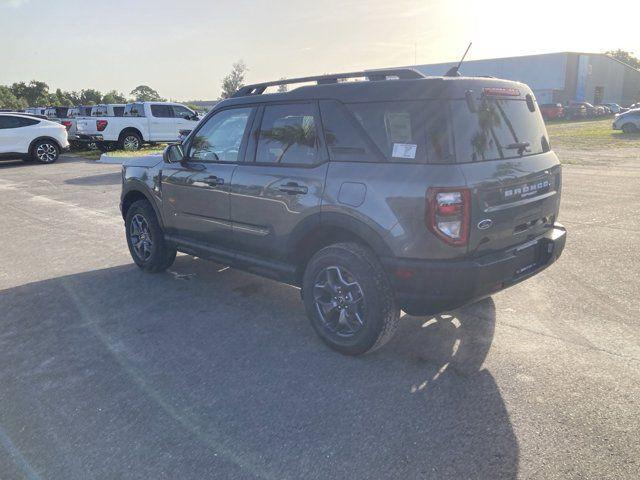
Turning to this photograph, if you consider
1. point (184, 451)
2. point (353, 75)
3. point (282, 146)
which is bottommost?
point (184, 451)

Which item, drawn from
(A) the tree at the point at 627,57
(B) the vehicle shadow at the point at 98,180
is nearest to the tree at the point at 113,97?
(B) the vehicle shadow at the point at 98,180

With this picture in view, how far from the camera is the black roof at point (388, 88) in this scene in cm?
326

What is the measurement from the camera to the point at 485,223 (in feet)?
10.5

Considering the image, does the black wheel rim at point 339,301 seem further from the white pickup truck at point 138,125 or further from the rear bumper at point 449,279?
the white pickup truck at point 138,125

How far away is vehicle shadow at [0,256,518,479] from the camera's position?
103 inches

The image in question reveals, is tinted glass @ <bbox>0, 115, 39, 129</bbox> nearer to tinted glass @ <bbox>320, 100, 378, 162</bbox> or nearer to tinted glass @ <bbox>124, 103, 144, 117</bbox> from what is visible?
tinted glass @ <bbox>124, 103, 144, 117</bbox>

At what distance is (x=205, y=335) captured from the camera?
4.12 metres

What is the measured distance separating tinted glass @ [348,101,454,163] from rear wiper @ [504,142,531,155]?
2.07 feet

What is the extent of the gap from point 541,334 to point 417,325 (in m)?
0.96

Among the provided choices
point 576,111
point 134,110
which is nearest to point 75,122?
point 134,110

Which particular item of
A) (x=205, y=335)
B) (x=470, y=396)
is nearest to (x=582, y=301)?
(x=470, y=396)

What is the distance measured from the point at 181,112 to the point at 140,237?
1540cm

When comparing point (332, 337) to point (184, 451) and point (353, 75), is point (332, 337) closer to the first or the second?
point (184, 451)

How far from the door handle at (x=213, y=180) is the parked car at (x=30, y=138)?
15.2 m
